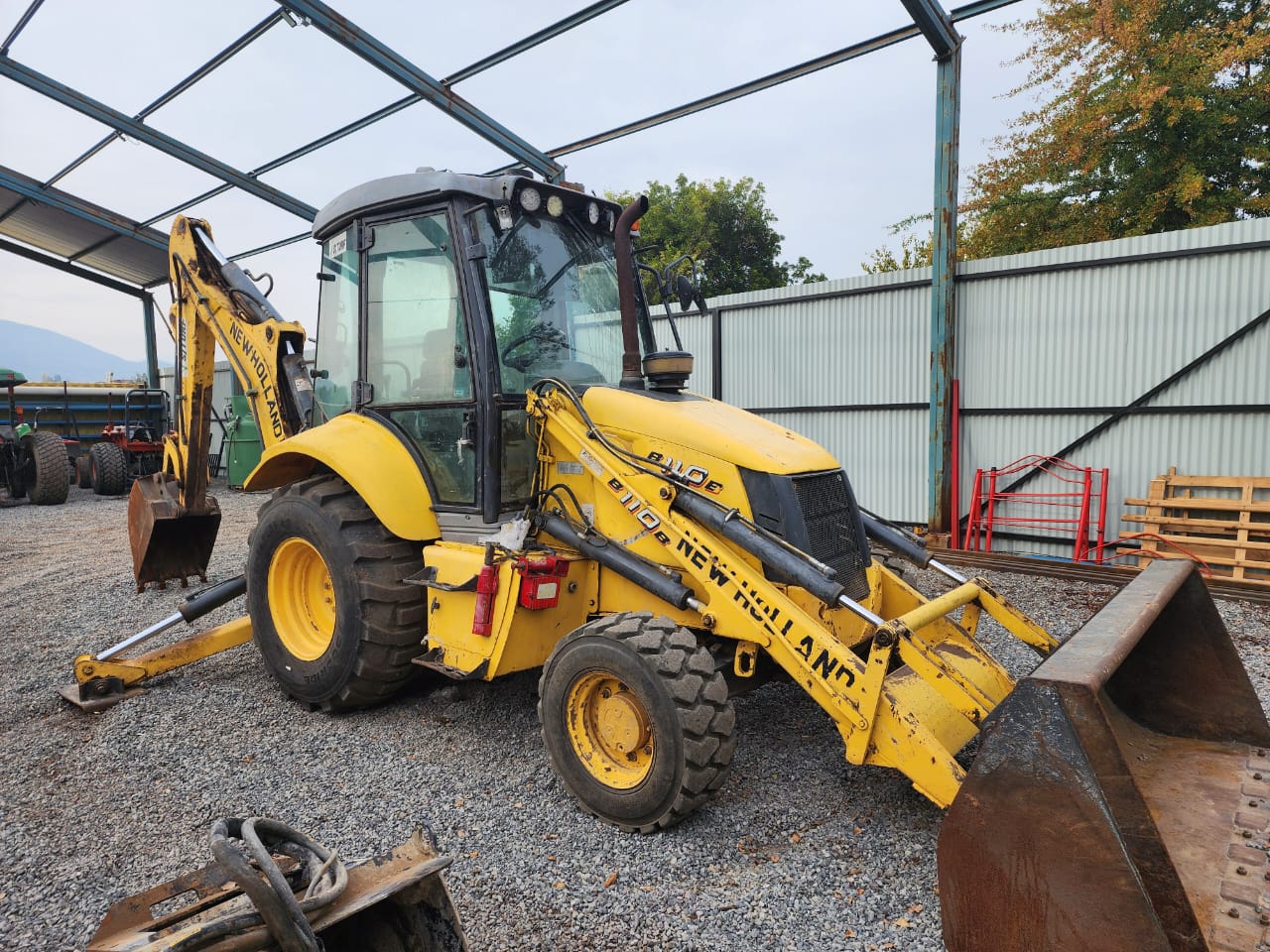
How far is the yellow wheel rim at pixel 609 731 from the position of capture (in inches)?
120

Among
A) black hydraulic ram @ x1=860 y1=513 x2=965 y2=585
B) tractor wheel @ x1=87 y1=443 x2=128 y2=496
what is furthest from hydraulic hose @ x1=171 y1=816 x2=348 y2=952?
tractor wheel @ x1=87 y1=443 x2=128 y2=496

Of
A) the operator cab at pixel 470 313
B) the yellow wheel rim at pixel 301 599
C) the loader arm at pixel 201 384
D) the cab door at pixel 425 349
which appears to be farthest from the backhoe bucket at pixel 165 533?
the cab door at pixel 425 349

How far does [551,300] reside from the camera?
162 inches

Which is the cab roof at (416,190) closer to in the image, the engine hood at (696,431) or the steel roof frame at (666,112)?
the engine hood at (696,431)

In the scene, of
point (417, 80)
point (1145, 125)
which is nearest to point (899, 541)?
point (417, 80)

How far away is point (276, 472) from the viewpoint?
470 centimetres

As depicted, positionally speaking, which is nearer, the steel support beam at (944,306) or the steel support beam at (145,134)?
the steel support beam at (944,306)

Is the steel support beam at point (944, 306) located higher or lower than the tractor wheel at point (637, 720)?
higher

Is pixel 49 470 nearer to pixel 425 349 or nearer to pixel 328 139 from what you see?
pixel 328 139

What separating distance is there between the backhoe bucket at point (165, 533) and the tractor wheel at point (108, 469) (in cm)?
1041

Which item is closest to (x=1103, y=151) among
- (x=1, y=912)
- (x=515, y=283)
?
(x=515, y=283)

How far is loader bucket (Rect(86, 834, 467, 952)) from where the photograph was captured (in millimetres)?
1571

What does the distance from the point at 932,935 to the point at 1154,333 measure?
291 inches

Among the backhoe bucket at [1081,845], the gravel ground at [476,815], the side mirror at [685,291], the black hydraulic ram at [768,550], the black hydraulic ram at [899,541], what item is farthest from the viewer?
the side mirror at [685,291]
